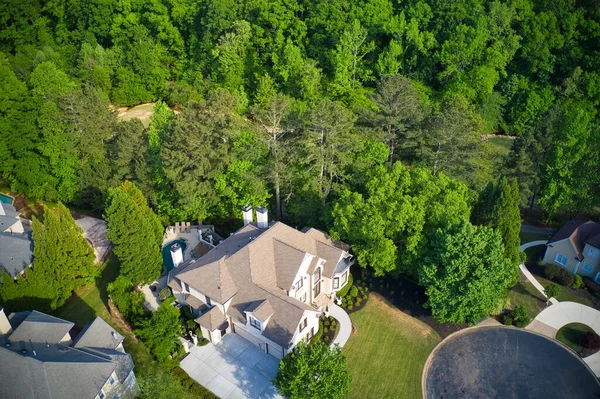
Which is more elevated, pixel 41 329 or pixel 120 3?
pixel 120 3

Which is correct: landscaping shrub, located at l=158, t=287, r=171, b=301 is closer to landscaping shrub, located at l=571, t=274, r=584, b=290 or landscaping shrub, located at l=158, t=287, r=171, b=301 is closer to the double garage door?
the double garage door

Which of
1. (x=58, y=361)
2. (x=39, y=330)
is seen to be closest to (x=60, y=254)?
(x=39, y=330)

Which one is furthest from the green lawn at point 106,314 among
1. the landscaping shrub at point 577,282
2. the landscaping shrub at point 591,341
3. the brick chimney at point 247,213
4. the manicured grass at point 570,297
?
the landscaping shrub at point 577,282

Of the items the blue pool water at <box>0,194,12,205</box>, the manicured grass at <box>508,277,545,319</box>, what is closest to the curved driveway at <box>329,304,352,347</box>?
the manicured grass at <box>508,277,545,319</box>

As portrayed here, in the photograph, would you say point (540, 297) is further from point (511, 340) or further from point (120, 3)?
point (120, 3)

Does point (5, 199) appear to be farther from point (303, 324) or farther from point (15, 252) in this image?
point (303, 324)

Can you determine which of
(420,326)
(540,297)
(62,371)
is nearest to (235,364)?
(62,371)

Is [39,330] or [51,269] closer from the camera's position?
[39,330]
